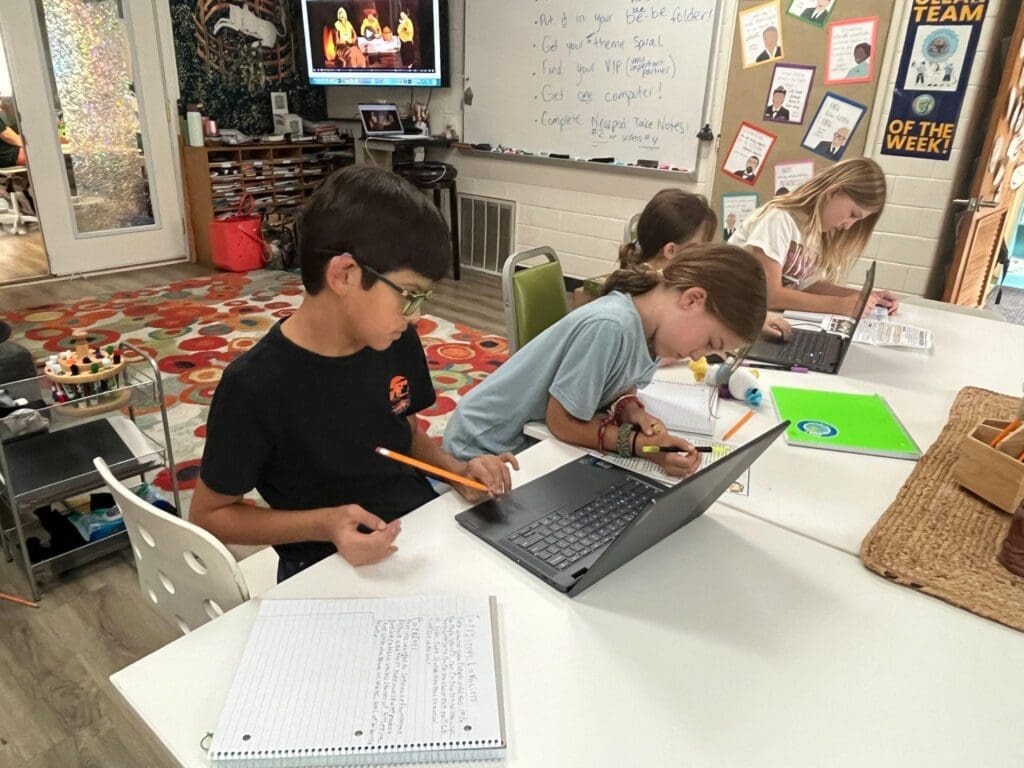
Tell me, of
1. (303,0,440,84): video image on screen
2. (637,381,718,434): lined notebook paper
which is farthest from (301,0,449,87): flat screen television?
(637,381,718,434): lined notebook paper

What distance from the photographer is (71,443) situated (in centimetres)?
192

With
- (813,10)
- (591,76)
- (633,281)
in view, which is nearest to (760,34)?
(813,10)

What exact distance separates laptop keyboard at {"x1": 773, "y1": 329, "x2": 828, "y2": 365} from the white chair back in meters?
1.46

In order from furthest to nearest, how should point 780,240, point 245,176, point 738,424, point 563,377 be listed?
point 245,176, point 780,240, point 738,424, point 563,377

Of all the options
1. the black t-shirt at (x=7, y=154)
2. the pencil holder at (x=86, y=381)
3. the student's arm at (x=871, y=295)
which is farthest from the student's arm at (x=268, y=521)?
the black t-shirt at (x=7, y=154)

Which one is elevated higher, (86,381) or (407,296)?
(407,296)

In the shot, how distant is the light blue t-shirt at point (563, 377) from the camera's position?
1.34 metres

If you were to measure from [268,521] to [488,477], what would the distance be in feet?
1.11

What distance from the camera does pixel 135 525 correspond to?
3.24 feet

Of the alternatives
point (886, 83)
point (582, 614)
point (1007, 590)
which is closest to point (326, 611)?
point (582, 614)

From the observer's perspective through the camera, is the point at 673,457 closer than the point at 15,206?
Yes

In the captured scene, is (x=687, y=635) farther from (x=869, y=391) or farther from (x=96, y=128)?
(x=96, y=128)

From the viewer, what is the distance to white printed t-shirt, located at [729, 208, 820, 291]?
7.49ft

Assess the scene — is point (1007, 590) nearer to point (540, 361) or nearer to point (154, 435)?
point (540, 361)
